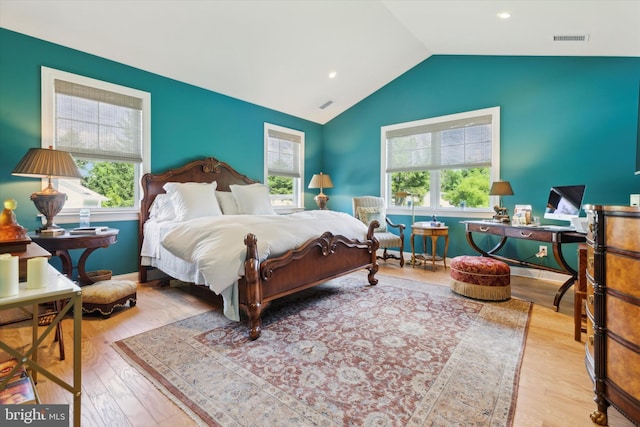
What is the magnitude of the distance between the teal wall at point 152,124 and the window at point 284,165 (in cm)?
15

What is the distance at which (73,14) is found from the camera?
9.24 ft

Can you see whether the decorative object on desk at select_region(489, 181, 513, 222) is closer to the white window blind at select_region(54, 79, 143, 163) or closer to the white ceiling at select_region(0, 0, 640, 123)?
the white ceiling at select_region(0, 0, 640, 123)

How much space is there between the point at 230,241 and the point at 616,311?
225 centimetres

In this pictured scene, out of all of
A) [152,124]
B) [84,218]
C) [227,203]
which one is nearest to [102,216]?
[84,218]

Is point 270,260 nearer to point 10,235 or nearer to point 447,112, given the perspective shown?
point 10,235

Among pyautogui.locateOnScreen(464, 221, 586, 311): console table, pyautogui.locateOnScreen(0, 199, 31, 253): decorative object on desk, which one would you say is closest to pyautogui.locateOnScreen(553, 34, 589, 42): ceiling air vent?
pyautogui.locateOnScreen(464, 221, 586, 311): console table

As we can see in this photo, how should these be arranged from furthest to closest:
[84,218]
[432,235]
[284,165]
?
[284,165] < [432,235] < [84,218]

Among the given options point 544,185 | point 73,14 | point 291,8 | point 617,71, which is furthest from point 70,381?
point 617,71

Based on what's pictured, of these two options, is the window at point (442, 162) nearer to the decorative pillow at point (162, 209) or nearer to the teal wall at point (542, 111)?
the teal wall at point (542, 111)

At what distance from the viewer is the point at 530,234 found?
9.94 feet

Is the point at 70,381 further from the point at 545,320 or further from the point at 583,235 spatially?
the point at 583,235

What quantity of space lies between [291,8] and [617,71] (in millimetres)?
3580

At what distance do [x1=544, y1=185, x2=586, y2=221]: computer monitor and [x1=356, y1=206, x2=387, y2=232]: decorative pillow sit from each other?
212 cm

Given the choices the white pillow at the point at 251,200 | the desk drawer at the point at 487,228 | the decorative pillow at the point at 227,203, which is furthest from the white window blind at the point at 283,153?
the desk drawer at the point at 487,228
